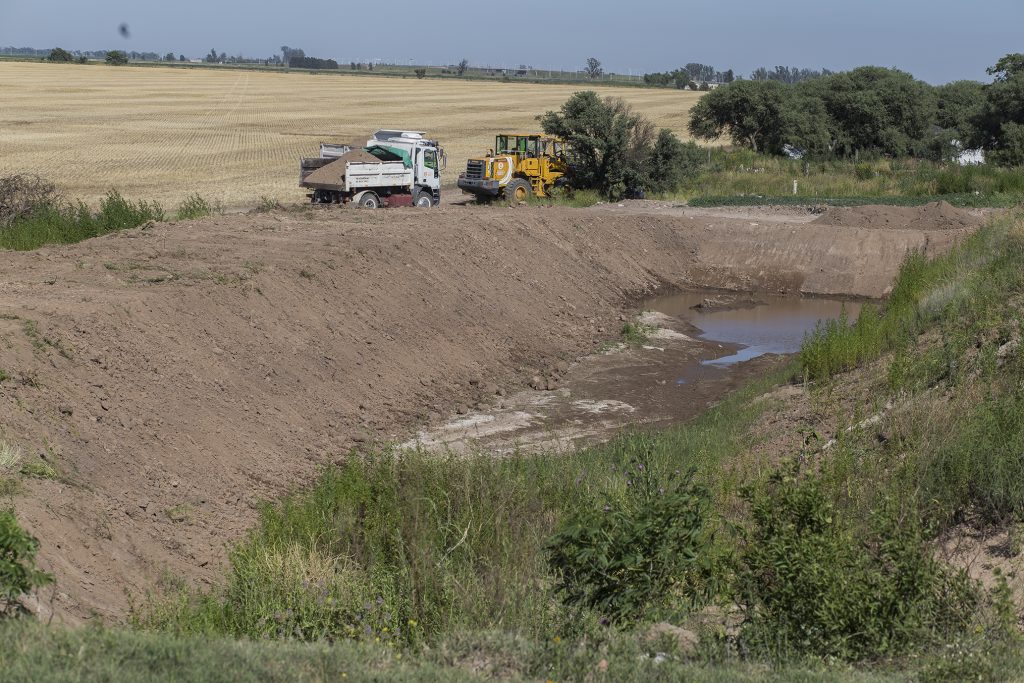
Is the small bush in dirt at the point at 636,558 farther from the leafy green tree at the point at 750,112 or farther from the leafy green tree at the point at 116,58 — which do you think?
the leafy green tree at the point at 116,58

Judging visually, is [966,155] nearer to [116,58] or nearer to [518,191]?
[518,191]

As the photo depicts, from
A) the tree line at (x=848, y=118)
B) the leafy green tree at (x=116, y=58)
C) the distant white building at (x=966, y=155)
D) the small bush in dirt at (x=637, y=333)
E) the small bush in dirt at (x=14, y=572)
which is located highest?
the leafy green tree at (x=116, y=58)

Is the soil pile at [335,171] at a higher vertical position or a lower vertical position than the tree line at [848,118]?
lower

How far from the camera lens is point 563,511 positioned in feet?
30.7

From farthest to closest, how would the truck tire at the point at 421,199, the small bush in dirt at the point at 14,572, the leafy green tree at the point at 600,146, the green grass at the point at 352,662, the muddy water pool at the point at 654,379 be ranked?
the leafy green tree at the point at 600,146
the truck tire at the point at 421,199
the muddy water pool at the point at 654,379
the small bush in dirt at the point at 14,572
the green grass at the point at 352,662

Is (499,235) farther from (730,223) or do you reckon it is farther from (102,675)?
(102,675)

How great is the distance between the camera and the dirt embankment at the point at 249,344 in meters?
10.3

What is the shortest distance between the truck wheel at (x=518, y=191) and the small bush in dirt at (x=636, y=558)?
27.0m

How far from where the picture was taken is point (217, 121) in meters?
65.8

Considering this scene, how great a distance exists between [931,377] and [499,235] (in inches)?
532

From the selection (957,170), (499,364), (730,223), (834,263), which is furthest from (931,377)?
(957,170)

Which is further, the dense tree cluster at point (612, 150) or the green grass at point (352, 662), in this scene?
the dense tree cluster at point (612, 150)

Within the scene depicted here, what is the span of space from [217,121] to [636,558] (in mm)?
63180

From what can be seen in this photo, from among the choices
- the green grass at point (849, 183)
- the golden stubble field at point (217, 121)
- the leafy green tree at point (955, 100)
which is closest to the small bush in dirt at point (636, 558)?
the green grass at point (849, 183)
